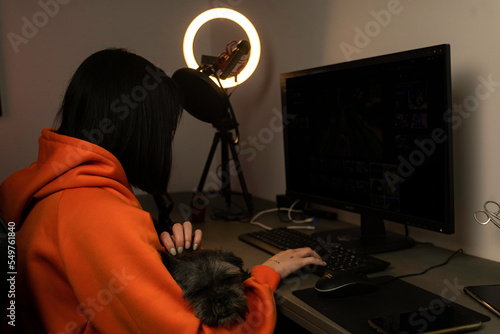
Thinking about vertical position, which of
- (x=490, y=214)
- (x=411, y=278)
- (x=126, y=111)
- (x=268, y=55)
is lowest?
(x=411, y=278)

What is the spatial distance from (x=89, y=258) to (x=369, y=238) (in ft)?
2.73

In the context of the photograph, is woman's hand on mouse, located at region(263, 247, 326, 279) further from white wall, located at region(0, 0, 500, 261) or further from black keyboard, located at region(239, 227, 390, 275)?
white wall, located at region(0, 0, 500, 261)

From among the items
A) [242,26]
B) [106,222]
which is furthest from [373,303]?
[242,26]

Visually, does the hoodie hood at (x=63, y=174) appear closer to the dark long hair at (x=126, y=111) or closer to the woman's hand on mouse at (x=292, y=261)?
the dark long hair at (x=126, y=111)

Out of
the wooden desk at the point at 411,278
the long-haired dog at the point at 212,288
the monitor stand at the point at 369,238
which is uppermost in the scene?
the long-haired dog at the point at 212,288

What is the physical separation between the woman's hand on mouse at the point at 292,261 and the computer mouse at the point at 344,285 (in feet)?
0.34

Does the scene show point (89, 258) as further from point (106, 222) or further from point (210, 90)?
point (210, 90)

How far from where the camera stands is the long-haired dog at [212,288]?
0.76 metres

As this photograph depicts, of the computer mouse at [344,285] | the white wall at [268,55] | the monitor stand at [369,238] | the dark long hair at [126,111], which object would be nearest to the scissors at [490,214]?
the white wall at [268,55]

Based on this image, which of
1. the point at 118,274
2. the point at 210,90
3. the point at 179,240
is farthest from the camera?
the point at 210,90

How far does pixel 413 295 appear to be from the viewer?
91 centimetres

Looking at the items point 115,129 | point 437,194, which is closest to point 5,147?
point 115,129

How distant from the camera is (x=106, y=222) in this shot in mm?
777

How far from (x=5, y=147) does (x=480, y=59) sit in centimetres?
185
